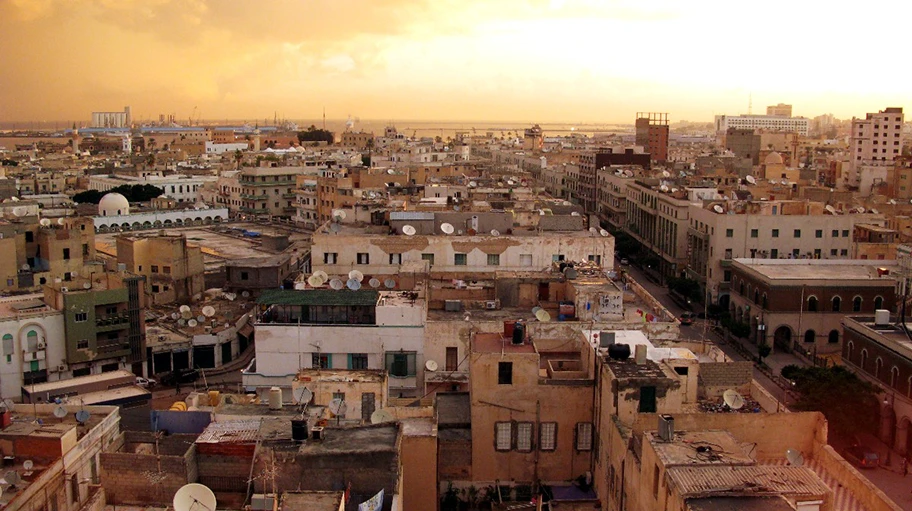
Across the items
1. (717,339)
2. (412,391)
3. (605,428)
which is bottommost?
(717,339)

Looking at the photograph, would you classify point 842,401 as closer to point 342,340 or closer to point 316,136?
point 342,340

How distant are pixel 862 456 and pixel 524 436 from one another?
50.3ft

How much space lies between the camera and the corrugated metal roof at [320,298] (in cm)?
2677

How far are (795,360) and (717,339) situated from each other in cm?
517

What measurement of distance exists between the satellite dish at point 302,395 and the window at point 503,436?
170 inches

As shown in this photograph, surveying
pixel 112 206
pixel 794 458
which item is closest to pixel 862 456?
pixel 794 458

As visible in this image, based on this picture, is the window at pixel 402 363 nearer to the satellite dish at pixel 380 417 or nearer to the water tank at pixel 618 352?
the satellite dish at pixel 380 417

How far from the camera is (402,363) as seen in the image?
26.5 m

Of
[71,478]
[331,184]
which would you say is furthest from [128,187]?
[71,478]

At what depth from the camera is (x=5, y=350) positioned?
107 ft

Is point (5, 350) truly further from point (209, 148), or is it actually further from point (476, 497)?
point (209, 148)

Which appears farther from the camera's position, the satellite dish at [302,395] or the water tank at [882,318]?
the water tank at [882,318]

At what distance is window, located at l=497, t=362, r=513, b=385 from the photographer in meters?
19.4

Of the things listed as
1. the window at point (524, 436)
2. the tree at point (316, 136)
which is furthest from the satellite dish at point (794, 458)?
the tree at point (316, 136)
